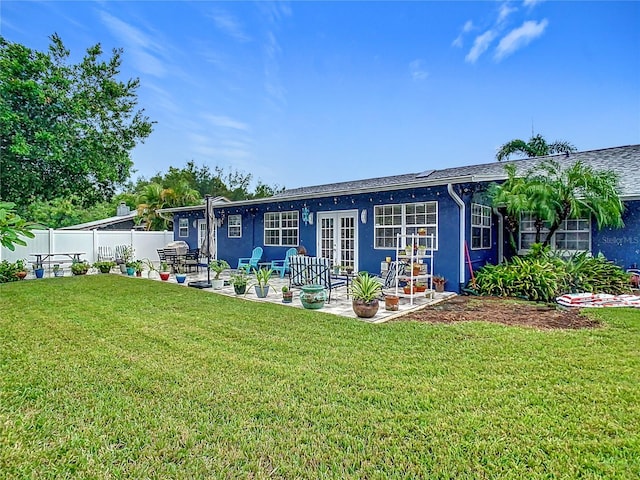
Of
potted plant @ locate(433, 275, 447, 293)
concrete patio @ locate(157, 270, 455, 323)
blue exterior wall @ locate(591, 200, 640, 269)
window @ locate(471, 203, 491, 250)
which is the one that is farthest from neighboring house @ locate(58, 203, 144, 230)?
blue exterior wall @ locate(591, 200, 640, 269)

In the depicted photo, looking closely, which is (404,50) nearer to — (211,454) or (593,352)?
(593,352)

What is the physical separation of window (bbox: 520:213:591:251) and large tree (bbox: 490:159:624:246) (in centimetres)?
65

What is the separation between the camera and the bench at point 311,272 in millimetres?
7719

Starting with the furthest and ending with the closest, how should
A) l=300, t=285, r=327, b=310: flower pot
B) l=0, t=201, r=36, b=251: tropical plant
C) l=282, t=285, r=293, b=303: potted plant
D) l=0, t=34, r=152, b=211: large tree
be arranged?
l=0, t=34, r=152, b=211: large tree < l=282, t=285, r=293, b=303: potted plant < l=300, t=285, r=327, b=310: flower pot < l=0, t=201, r=36, b=251: tropical plant

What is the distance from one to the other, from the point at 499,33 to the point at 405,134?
7.28m

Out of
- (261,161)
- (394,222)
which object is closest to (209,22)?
(394,222)

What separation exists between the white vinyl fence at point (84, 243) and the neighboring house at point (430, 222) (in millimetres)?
6342

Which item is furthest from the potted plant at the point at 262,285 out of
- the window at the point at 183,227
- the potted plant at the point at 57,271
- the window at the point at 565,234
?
the window at the point at 183,227

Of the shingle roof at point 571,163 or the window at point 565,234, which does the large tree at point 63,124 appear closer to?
the shingle roof at point 571,163

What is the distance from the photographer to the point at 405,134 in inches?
722

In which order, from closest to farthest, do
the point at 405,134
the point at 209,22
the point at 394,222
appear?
the point at 394,222 → the point at 209,22 → the point at 405,134

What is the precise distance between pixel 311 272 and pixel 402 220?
3083 mm

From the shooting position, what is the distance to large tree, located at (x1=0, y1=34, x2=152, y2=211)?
11.7 metres

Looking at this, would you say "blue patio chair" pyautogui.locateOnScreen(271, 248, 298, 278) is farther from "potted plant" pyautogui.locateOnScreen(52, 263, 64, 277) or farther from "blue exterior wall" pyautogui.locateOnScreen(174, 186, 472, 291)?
"potted plant" pyautogui.locateOnScreen(52, 263, 64, 277)
